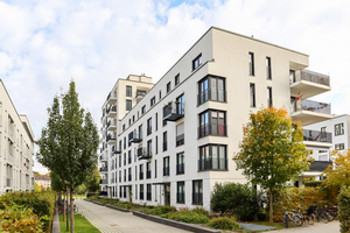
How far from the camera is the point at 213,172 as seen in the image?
20.4 metres

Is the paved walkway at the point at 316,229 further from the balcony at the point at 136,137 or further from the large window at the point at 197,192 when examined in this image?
the balcony at the point at 136,137

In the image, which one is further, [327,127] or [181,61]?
[327,127]

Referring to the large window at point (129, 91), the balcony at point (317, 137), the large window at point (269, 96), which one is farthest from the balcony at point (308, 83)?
the large window at point (129, 91)

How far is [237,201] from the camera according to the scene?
18078 mm

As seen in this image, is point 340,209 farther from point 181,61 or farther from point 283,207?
point 181,61

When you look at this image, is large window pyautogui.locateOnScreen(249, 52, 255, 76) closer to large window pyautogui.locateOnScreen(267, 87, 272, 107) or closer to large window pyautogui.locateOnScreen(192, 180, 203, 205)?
large window pyautogui.locateOnScreen(267, 87, 272, 107)

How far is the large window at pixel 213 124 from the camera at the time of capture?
21.1 metres

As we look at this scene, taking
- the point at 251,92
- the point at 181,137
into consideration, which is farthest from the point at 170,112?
the point at 251,92

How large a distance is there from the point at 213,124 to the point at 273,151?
5.90m

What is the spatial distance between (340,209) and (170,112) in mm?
16323

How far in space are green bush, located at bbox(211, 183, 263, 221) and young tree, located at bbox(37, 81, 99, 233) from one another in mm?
8907

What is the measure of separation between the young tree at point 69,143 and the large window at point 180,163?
12805 mm

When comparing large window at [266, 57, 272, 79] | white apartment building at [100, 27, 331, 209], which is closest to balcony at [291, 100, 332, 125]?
white apartment building at [100, 27, 331, 209]

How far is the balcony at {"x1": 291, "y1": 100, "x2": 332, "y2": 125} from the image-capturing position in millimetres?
24359
